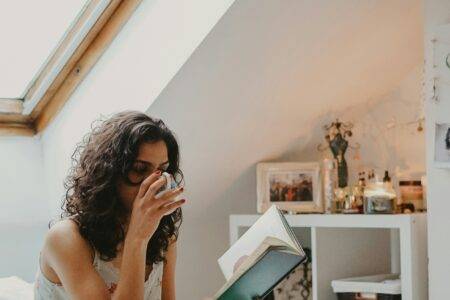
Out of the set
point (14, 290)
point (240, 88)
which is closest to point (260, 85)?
point (240, 88)

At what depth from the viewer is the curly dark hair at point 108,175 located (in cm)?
188

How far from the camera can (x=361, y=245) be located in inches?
120

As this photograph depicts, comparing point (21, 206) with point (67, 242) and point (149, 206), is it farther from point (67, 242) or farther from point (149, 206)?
point (149, 206)

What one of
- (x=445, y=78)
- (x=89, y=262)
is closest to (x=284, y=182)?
(x=445, y=78)

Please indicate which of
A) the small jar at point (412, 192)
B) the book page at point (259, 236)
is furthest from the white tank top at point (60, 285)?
the small jar at point (412, 192)

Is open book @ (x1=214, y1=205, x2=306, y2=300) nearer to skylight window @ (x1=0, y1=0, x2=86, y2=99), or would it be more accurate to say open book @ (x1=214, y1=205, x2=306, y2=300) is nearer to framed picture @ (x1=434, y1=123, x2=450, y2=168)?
framed picture @ (x1=434, y1=123, x2=450, y2=168)

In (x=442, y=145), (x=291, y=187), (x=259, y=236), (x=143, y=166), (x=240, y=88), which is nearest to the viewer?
(x=143, y=166)

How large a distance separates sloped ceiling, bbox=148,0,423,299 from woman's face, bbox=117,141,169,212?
57 centimetres

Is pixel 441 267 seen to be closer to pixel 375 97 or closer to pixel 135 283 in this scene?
pixel 375 97

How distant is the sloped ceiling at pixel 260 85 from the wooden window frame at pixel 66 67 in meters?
0.30

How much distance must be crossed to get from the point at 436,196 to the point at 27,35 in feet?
4.72

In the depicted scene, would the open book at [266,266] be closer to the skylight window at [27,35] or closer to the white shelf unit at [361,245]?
the white shelf unit at [361,245]

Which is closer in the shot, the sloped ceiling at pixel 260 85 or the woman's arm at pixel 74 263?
the woman's arm at pixel 74 263

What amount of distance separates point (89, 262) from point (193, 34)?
2.70 feet
